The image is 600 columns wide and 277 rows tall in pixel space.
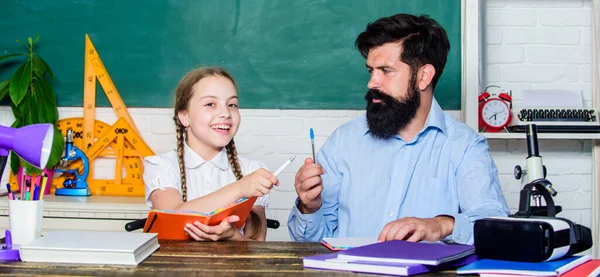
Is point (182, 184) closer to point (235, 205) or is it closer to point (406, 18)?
point (235, 205)

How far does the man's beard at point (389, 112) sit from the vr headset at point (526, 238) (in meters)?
0.85

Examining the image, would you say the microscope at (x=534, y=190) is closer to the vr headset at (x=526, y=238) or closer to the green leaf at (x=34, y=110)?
the vr headset at (x=526, y=238)

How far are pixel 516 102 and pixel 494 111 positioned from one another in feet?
0.62

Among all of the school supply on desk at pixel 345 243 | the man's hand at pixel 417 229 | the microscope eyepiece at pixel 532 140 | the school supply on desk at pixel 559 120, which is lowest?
the school supply on desk at pixel 345 243

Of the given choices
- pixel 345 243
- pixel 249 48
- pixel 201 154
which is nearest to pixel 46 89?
pixel 249 48

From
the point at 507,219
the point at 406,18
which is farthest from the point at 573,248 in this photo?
the point at 406,18

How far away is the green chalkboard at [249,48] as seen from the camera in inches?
117

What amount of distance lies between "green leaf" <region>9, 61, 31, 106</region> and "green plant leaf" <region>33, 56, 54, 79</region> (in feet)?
0.10

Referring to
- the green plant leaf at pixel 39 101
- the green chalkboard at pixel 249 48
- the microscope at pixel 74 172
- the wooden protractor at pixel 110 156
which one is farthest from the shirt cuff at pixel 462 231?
the green plant leaf at pixel 39 101

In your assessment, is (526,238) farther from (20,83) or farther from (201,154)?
(20,83)

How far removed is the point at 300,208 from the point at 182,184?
42 centimetres

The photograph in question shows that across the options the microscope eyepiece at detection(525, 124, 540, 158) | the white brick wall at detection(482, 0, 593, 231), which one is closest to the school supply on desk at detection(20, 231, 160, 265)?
the microscope eyepiece at detection(525, 124, 540, 158)

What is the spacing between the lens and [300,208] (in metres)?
1.98

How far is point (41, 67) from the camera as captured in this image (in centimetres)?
291
